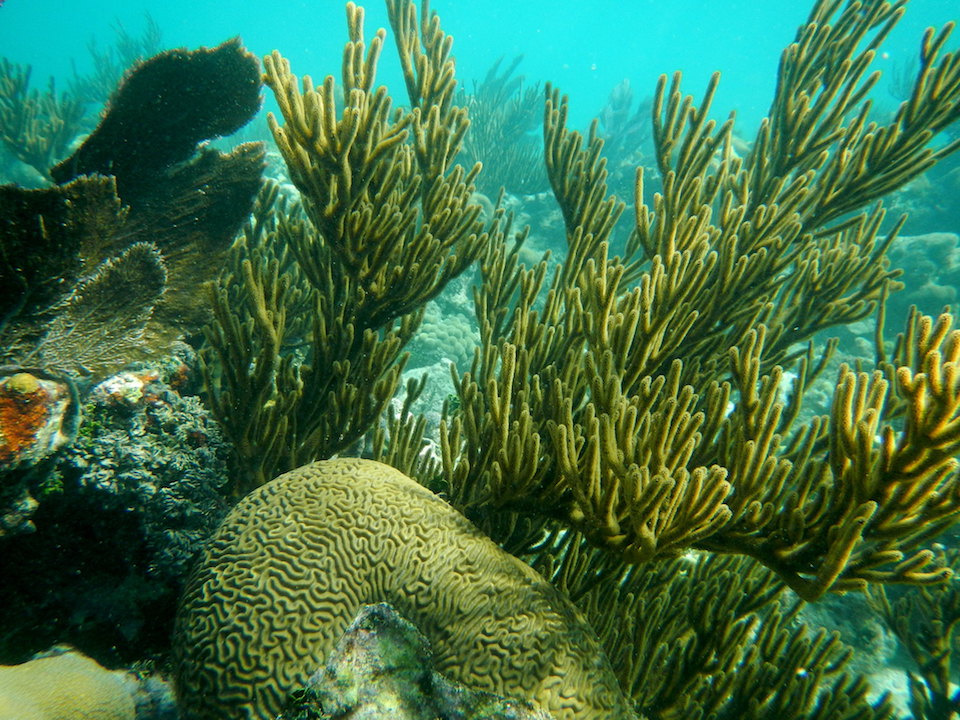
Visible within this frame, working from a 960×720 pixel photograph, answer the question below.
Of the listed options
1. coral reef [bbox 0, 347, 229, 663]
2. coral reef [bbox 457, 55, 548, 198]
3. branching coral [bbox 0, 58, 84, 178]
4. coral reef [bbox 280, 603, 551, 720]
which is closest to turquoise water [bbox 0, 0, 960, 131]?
coral reef [bbox 457, 55, 548, 198]

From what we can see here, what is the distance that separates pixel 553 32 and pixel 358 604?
14106 cm

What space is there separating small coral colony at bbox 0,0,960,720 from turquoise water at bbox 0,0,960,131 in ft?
230

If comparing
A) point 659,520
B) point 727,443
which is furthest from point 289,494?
point 727,443

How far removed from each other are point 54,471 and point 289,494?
1.06 m

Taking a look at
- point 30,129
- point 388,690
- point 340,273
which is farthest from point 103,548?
point 30,129

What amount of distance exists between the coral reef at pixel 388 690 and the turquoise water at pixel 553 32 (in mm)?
72714

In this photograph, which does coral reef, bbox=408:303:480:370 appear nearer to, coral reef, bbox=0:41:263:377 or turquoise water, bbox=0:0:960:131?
coral reef, bbox=0:41:263:377

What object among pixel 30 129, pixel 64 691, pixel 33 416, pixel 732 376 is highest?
pixel 30 129

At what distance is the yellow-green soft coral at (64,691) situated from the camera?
184 cm

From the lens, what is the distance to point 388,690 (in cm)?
175

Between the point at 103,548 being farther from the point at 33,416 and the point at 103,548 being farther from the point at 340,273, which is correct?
the point at 340,273

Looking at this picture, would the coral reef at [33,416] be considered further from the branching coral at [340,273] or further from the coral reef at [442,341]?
the coral reef at [442,341]

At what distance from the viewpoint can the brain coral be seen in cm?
187

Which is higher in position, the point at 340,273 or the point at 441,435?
the point at 340,273
